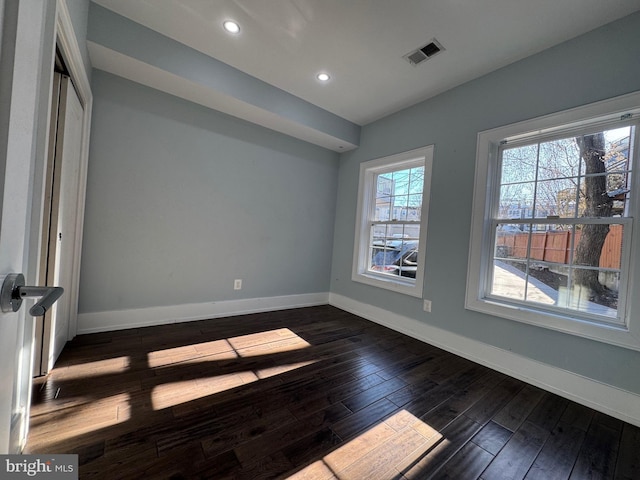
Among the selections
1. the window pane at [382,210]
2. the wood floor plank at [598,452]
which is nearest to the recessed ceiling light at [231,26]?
the window pane at [382,210]

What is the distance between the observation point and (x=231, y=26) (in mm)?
2096

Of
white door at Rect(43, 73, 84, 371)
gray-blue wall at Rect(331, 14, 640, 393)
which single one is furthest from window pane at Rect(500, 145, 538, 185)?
white door at Rect(43, 73, 84, 371)

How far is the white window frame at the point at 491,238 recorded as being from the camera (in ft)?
5.67

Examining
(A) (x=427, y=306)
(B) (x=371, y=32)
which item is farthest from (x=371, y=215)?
(B) (x=371, y=32)

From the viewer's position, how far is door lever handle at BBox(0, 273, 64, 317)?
47cm

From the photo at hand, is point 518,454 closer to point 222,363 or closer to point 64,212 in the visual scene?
point 222,363

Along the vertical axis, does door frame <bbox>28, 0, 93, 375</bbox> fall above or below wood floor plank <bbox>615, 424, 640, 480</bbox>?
above

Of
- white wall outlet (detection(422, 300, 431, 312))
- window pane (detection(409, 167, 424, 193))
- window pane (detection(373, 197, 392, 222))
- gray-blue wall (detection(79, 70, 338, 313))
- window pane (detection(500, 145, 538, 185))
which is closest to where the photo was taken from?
window pane (detection(500, 145, 538, 185))

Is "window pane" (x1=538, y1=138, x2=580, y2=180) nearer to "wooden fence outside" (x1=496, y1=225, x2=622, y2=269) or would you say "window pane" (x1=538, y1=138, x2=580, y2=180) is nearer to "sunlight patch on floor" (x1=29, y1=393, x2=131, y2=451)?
"wooden fence outside" (x1=496, y1=225, x2=622, y2=269)

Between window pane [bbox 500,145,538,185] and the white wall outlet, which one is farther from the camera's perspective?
the white wall outlet

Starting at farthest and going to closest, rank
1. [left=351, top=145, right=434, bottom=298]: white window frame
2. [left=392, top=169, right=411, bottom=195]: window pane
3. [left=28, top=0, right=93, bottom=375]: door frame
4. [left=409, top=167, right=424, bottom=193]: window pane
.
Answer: [left=392, top=169, right=411, bottom=195]: window pane → [left=409, top=167, right=424, bottom=193]: window pane → [left=351, top=145, right=434, bottom=298]: white window frame → [left=28, top=0, right=93, bottom=375]: door frame

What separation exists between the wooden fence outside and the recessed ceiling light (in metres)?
2.88

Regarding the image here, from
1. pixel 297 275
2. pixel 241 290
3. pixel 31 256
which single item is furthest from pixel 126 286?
pixel 297 275

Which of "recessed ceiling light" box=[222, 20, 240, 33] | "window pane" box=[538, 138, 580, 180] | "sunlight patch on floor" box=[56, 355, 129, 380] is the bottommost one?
"sunlight patch on floor" box=[56, 355, 129, 380]
